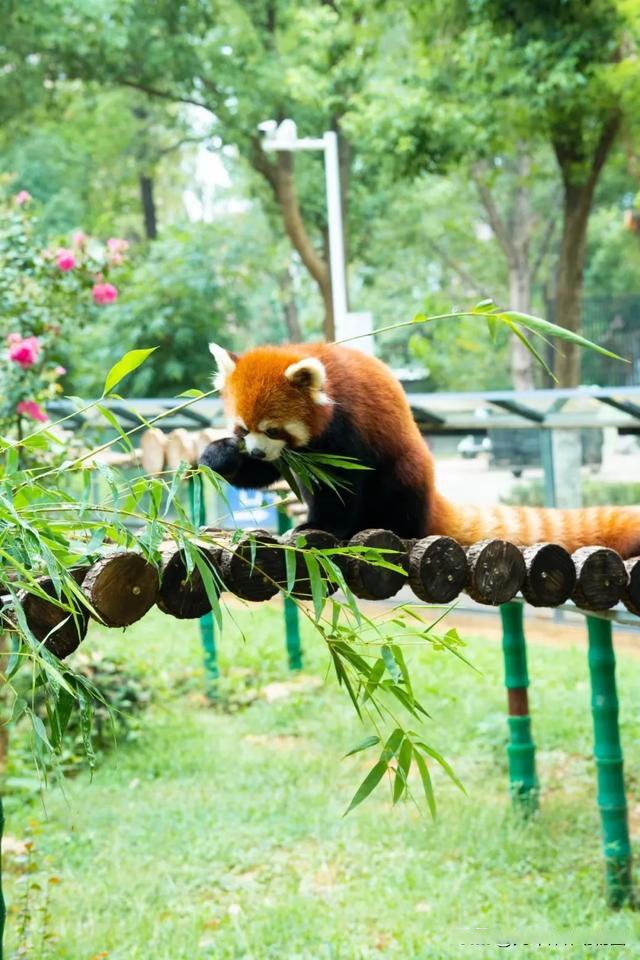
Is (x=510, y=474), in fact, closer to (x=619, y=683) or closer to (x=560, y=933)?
(x=619, y=683)

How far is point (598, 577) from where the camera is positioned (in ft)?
8.71

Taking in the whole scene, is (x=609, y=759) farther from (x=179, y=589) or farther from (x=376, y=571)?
(x=179, y=589)

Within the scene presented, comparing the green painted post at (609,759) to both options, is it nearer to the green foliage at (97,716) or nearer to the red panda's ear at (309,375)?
the red panda's ear at (309,375)

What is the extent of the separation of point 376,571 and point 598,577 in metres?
0.58

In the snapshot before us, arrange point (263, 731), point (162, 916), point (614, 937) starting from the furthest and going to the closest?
point (263, 731), point (162, 916), point (614, 937)

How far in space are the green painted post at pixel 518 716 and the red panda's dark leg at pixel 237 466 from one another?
1.59 m

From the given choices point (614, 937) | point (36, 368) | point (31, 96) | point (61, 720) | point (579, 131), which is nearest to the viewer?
point (61, 720)

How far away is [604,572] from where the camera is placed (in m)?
2.66

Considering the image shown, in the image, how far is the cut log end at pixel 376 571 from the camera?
7.93ft

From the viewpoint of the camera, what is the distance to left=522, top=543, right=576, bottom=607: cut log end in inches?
101

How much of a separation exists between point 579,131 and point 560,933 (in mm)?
7086

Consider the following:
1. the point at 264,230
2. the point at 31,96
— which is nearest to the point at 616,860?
the point at 31,96

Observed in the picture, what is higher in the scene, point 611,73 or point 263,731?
point 611,73

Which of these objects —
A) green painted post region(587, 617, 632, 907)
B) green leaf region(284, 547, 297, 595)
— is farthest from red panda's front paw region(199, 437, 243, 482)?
green painted post region(587, 617, 632, 907)
